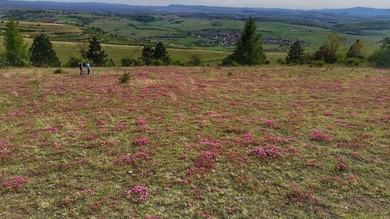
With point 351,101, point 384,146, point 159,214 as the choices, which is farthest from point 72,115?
point 351,101

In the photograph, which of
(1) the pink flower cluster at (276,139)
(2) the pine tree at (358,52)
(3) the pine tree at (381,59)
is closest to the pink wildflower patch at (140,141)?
(1) the pink flower cluster at (276,139)

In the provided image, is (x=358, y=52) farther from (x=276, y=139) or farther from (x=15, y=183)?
(x=15, y=183)

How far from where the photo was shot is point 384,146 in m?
15.0

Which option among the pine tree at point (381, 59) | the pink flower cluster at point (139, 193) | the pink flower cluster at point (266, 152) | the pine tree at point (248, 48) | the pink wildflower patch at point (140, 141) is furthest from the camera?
the pine tree at point (248, 48)

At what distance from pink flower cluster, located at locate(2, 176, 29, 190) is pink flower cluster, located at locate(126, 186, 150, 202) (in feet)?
15.2

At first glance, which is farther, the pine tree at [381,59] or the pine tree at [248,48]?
the pine tree at [248,48]

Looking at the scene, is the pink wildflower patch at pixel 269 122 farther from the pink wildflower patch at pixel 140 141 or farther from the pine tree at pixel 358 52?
the pine tree at pixel 358 52

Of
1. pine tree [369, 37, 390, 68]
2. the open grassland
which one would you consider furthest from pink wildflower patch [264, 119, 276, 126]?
pine tree [369, 37, 390, 68]

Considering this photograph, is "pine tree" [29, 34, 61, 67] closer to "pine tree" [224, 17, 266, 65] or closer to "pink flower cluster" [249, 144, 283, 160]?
"pine tree" [224, 17, 266, 65]

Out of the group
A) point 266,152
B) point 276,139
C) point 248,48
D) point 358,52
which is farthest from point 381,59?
point 266,152

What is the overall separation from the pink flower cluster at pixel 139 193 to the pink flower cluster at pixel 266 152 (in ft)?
19.9

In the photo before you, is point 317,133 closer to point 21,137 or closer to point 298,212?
point 298,212

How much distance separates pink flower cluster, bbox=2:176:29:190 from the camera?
1072 cm

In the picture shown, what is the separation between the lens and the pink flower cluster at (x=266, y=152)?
13578mm
